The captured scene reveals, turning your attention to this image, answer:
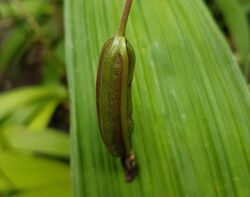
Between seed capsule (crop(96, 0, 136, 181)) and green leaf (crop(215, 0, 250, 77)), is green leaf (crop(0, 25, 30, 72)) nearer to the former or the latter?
green leaf (crop(215, 0, 250, 77))

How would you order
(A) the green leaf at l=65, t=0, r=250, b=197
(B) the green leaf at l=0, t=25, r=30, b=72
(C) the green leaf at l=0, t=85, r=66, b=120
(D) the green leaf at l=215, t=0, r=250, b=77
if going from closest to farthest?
(A) the green leaf at l=65, t=0, r=250, b=197
(C) the green leaf at l=0, t=85, r=66, b=120
(D) the green leaf at l=215, t=0, r=250, b=77
(B) the green leaf at l=0, t=25, r=30, b=72

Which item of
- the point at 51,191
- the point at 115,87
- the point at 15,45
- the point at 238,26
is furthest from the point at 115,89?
the point at 15,45

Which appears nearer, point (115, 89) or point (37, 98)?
point (115, 89)

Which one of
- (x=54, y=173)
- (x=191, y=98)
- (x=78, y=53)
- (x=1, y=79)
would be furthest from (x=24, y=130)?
(x=1, y=79)

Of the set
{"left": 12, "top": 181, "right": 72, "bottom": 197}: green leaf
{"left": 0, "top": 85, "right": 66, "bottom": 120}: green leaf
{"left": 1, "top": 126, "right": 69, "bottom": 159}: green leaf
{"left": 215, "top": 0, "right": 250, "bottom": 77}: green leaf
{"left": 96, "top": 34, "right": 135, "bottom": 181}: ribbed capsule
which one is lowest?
{"left": 12, "top": 181, "right": 72, "bottom": 197}: green leaf

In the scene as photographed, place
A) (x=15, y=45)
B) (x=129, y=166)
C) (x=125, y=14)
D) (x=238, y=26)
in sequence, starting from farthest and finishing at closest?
(x=15, y=45), (x=238, y=26), (x=129, y=166), (x=125, y=14)

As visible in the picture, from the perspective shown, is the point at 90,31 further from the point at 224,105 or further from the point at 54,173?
the point at 54,173

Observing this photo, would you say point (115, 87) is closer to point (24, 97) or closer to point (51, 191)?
point (51, 191)

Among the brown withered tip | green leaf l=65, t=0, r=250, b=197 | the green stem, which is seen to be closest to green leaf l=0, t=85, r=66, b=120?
green leaf l=65, t=0, r=250, b=197
